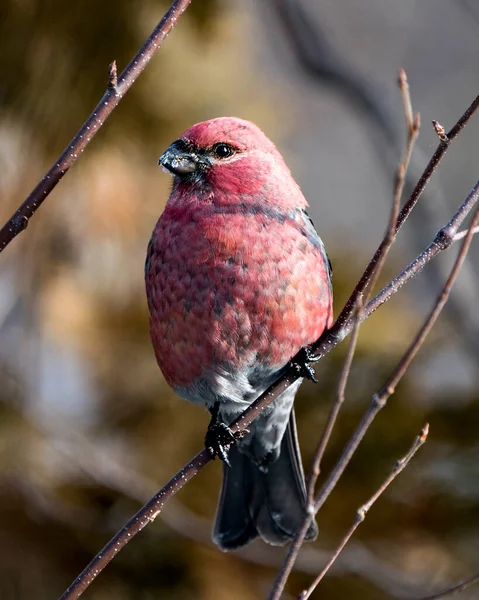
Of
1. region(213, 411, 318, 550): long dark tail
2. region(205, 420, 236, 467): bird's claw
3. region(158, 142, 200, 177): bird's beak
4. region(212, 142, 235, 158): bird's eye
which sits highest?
region(212, 142, 235, 158): bird's eye

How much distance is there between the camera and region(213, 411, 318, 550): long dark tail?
3066 mm

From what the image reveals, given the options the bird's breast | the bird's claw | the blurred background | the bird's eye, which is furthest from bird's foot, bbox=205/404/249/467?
the bird's eye

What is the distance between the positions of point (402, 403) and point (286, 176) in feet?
4.65

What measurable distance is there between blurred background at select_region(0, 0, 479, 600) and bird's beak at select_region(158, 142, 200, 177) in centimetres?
131

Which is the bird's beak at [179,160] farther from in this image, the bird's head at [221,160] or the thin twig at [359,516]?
the thin twig at [359,516]

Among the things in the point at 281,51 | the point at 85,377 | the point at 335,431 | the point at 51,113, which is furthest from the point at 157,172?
the point at 281,51

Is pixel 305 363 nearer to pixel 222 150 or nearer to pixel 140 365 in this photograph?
pixel 222 150

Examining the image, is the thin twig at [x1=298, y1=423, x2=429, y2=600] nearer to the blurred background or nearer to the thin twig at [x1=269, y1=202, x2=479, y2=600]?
the thin twig at [x1=269, y1=202, x2=479, y2=600]

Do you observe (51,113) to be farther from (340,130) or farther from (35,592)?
(340,130)

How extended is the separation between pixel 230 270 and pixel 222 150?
1.31ft

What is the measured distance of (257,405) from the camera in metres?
2.15

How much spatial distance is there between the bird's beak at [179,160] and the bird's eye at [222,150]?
0.07m

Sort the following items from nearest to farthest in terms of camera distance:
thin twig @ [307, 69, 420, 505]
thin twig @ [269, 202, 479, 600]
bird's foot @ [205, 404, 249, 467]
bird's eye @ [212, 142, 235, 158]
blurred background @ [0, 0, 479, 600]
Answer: thin twig @ [307, 69, 420, 505] < thin twig @ [269, 202, 479, 600] < bird's eye @ [212, 142, 235, 158] < bird's foot @ [205, 404, 249, 467] < blurred background @ [0, 0, 479, 600]

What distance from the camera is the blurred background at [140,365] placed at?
3.58 m
